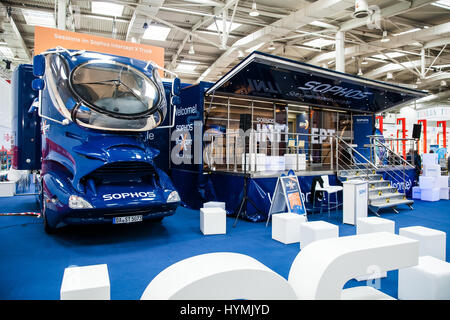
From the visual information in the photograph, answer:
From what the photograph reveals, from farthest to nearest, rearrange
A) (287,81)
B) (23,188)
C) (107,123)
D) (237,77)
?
(23,188)
(287,81)
(237,77)
(107,123)

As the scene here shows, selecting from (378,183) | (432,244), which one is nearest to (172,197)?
(432,244)

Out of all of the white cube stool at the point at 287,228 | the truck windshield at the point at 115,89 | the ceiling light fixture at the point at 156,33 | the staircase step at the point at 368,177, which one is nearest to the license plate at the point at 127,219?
the truck windshield at the point at 115,89

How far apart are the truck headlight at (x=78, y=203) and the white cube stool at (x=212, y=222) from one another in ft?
5.85

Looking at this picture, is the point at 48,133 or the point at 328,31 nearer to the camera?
the point at 48,133

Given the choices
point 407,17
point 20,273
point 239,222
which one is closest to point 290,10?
point 407,17

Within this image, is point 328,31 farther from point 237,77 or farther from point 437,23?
point 237,77

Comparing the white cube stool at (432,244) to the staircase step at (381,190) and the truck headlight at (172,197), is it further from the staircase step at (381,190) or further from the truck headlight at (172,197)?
the staircase step at (381,190)

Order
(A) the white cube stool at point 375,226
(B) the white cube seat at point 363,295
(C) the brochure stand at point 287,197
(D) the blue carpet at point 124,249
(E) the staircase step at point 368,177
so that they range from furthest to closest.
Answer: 1. (E) the staircase step at point 368,177
2. (C) the brochure stand at point 287,197
3. (A) the white cube stool at point 375,226
4. (D) the blue carpet at point 124,249
5. (B) the white cube seat at point 363,295

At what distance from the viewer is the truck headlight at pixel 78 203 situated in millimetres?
3926

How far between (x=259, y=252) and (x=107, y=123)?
2921 millimetres

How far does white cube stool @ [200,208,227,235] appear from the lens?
195 inches

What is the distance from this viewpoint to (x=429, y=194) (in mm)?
8805

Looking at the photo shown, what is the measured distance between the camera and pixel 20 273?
328 cm

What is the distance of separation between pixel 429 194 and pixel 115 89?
885 cm
